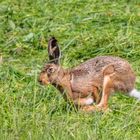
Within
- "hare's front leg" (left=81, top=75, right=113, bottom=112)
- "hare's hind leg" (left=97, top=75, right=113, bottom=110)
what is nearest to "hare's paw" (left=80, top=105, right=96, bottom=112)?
"hare's front leg" (left=81, top=75, right=113, bottom=112)

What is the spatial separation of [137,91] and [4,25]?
9.32 feet

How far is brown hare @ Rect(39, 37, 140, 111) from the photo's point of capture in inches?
346

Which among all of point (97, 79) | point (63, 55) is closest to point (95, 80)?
point (97, 79)

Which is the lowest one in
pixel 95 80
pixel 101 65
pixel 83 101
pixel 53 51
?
pixel 83 101

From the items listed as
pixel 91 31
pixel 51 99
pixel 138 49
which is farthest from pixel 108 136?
pixel 91 31

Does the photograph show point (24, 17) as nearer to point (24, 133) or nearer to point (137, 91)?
point (137, 91)

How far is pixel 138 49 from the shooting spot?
10312 mm

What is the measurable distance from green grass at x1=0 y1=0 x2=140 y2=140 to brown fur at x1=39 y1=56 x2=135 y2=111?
15 cm

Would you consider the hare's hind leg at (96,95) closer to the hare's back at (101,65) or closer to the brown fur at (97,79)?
the brown fur at (97,79)

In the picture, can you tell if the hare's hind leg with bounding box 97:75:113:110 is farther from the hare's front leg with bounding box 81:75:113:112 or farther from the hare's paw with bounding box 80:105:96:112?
the hare's paw with bounding box 80:105:96:112

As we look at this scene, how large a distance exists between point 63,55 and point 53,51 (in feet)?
5.21

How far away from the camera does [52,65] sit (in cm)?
869

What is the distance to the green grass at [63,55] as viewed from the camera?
7379 mm

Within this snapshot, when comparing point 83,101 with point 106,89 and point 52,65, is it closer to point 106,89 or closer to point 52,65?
point 106,89
